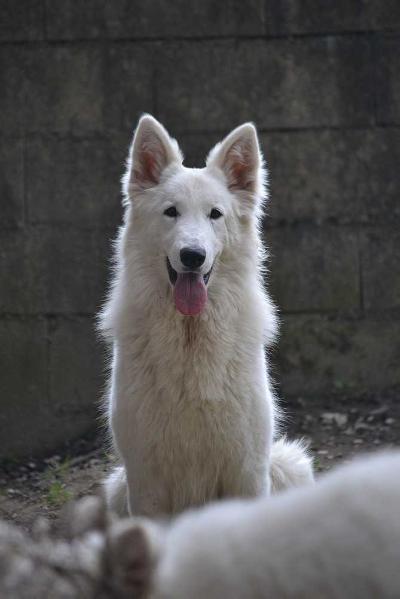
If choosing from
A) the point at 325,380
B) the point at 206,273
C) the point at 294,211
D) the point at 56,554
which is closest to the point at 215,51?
the point at 294,211

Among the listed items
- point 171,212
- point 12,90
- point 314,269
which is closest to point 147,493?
Result: point 171,212

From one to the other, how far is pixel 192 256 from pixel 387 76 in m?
3.21

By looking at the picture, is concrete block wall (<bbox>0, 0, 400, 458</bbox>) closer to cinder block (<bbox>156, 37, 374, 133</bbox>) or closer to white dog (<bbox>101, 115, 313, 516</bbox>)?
cinder block (<bbox>156, 37, 374, 133</bbox>)

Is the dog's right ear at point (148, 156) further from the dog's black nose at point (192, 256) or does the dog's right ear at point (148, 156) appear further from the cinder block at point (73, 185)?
the cinder block at point (73, 185)

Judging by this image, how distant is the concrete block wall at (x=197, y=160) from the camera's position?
7078mm

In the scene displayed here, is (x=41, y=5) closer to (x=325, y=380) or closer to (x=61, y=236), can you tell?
(x=61, y=236)

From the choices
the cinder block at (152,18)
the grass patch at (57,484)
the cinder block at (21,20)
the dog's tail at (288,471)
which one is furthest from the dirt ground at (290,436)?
the cinder block at (21,20)

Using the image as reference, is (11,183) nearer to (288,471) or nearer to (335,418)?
(335,418)

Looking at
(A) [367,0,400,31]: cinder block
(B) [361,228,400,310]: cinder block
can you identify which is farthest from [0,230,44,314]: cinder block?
(A) [367,0,400,31]: cinder block

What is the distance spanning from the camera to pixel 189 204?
460 cm

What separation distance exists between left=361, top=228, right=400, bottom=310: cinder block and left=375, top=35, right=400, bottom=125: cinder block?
2.71 feet

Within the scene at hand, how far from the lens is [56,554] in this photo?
1806 mm

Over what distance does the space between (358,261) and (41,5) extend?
2.82 m

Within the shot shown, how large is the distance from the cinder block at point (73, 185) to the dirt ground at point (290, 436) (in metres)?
1.55
